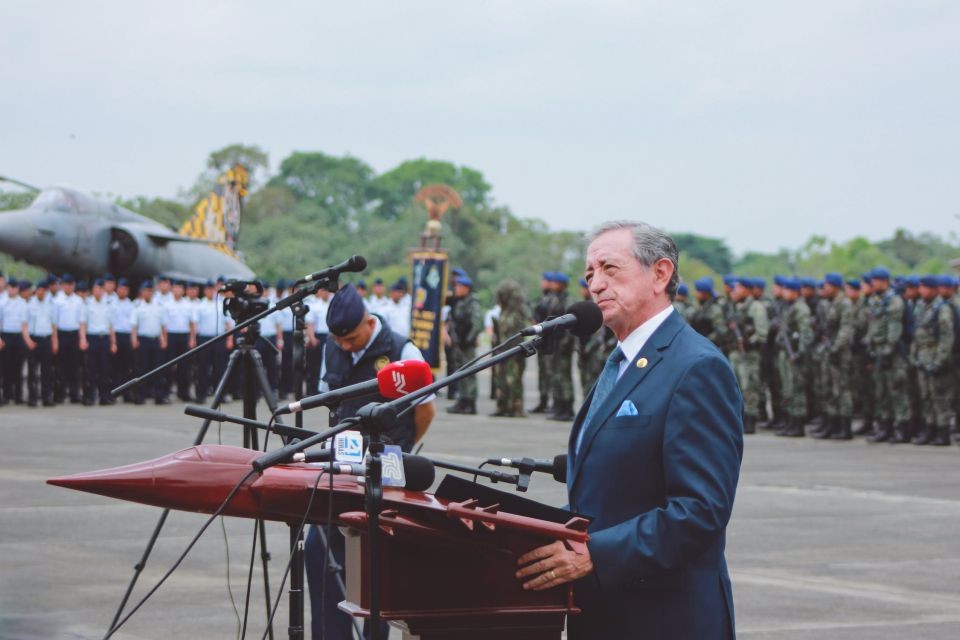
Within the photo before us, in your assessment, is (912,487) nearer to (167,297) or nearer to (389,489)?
(389,489)

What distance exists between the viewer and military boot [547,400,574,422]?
2150 cm

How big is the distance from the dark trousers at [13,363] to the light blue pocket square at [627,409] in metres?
21.5

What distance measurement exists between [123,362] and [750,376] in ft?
40.1

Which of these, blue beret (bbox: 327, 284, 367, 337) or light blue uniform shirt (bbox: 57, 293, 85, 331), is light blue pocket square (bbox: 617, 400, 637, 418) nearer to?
blue beret (bbox: 327, 284, 367, 337)

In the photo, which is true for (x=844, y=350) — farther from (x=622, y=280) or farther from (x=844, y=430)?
(x=622, y=280)

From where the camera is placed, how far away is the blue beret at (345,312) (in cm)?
620

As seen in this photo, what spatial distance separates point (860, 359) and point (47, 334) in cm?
1437

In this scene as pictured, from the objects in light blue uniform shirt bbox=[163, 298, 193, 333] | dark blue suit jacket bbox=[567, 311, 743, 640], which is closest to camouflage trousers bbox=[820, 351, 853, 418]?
light blue uniform shirt bbox=[163, 298, 193, 333]

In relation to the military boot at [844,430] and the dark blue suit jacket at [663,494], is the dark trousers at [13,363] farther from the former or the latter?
the dark blue suit jacket at [663,494]

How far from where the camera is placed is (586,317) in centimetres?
360

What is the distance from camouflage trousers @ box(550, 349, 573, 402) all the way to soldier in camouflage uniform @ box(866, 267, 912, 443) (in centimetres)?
516

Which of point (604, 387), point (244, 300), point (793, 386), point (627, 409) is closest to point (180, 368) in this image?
point (793, 386)

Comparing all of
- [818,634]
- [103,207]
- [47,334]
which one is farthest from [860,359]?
[103,207]

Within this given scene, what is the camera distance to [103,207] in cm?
2988
